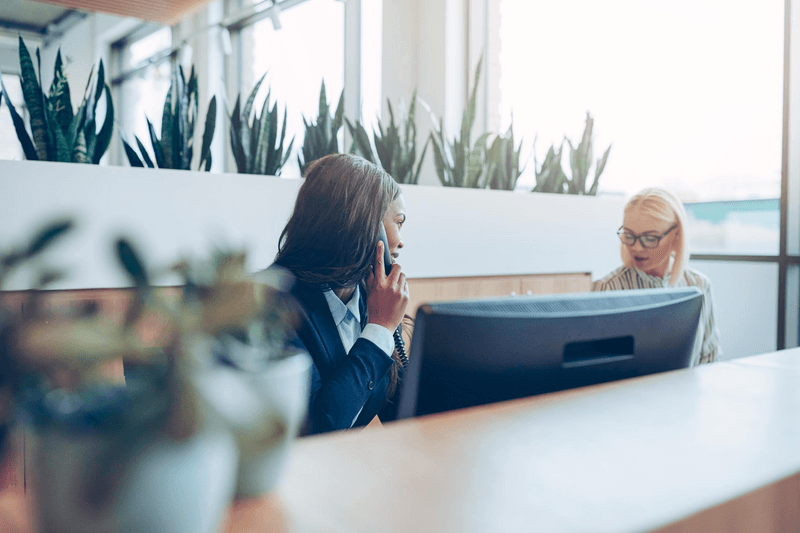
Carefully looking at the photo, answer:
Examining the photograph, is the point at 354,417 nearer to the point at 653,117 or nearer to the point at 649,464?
the point at 649,464

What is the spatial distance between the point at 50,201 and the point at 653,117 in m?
3.53

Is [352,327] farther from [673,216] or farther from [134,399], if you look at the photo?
[673,216]

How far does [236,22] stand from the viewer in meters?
5.74

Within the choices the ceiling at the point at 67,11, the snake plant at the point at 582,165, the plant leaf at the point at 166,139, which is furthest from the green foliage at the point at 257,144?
the snake plant at the point at 582,165

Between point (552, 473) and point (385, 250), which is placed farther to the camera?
point (385, 250)

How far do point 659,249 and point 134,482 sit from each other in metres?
2.04

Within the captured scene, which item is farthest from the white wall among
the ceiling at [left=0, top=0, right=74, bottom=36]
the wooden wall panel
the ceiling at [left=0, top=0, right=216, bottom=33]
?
the ceiling at [left=0, top=0, right=74, bottom=36]

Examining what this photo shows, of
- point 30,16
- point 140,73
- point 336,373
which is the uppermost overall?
point 30,16

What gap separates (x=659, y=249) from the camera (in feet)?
6.72

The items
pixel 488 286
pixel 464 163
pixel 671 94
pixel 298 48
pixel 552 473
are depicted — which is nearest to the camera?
pixel 552 473

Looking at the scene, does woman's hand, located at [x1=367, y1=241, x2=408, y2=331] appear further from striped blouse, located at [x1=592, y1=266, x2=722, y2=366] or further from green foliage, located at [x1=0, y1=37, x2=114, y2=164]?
green foliage, located at [x1=0, y1=37, x2=114, y2=164]

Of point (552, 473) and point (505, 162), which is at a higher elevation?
point (505, 162)

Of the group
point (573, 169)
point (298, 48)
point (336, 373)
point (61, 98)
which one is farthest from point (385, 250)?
point (298, 48)

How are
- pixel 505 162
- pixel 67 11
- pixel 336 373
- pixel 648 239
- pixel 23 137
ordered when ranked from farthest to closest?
pixel 67 11 → pixel 505 162 → pixel 648 239 → pixel 23 137 → pixel 336 373
